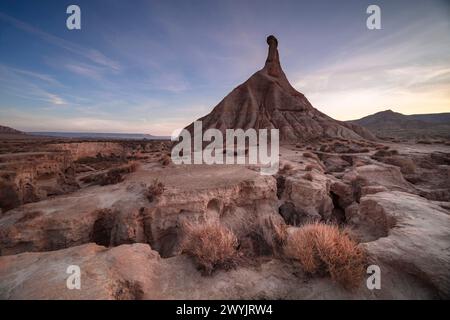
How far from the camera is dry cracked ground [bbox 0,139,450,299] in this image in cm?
304

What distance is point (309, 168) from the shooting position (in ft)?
41.1

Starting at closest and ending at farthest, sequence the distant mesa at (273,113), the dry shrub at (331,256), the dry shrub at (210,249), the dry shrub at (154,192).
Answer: the dry shrub at (331,256)
the dry shrub at (210,249)
the dry shrub at (154,192)
the distant mesa at (273,113)

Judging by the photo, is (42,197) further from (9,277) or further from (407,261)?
(407,261)

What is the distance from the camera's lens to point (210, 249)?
12.0 feet

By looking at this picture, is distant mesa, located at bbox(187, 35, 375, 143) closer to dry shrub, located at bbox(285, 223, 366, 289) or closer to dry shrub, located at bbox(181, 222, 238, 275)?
dry shrub, located at bbox(285, 223, 366, 289)

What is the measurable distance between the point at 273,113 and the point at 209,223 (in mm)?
34438

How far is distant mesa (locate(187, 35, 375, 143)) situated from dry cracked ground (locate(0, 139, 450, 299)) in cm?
2095

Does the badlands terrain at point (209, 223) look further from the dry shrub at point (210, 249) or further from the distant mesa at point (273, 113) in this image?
the distant mesa at point (273, 113)

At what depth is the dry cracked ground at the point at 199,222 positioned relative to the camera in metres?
3.04

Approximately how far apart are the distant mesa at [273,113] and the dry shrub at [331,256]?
29259 mm

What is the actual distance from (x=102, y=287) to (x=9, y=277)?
1.65 metres

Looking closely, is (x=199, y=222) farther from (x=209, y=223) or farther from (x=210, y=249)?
(x=210, y=249)

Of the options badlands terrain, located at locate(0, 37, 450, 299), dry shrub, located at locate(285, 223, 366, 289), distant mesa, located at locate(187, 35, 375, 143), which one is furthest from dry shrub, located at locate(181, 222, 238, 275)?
distant mesa, located at locate(187, 35, 375, 143)

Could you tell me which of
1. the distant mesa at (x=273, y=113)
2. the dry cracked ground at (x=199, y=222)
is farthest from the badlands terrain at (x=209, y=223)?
the distant mesa at (x=273, y=113)
